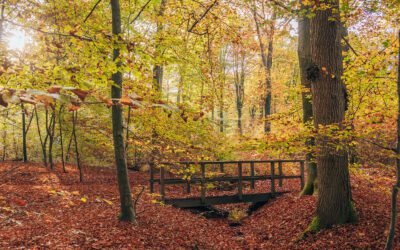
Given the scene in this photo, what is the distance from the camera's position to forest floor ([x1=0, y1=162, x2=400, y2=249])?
648cm

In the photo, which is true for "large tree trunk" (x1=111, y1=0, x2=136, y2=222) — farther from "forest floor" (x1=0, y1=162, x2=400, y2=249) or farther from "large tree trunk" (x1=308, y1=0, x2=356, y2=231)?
"large tree trunk" (x1=308, y1=0, x2=356, y2=231)

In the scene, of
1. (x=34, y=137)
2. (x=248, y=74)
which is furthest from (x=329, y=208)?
(x=248, y=74)

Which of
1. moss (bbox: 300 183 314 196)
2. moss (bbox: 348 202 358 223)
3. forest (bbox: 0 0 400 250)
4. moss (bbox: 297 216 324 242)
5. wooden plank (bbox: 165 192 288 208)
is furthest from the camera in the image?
wooden plank (bbox: 165 192 288 208)

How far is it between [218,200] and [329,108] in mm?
6118

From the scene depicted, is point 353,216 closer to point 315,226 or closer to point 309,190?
point 315,226

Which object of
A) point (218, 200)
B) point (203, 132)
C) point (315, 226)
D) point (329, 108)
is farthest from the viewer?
point (203, 132)

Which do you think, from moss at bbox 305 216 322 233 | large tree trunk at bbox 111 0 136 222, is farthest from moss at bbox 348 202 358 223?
large tree trunk at bbox 111 0 136 222

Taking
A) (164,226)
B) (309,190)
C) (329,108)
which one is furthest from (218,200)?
(329,108)

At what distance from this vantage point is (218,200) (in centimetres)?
1177

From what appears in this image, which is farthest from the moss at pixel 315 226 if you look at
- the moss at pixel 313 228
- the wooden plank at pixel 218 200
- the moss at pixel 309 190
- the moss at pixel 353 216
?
the wooden plank at pixel 218 200

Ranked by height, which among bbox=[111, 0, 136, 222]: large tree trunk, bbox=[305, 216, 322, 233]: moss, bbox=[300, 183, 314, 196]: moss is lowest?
bbox=[305, 216, 322, 233]: moss

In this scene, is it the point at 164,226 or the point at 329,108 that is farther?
the point at 164,226

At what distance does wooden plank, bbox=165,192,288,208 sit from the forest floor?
300mm

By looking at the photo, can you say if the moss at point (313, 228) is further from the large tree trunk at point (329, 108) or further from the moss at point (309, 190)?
the moss at point (309, 190)
